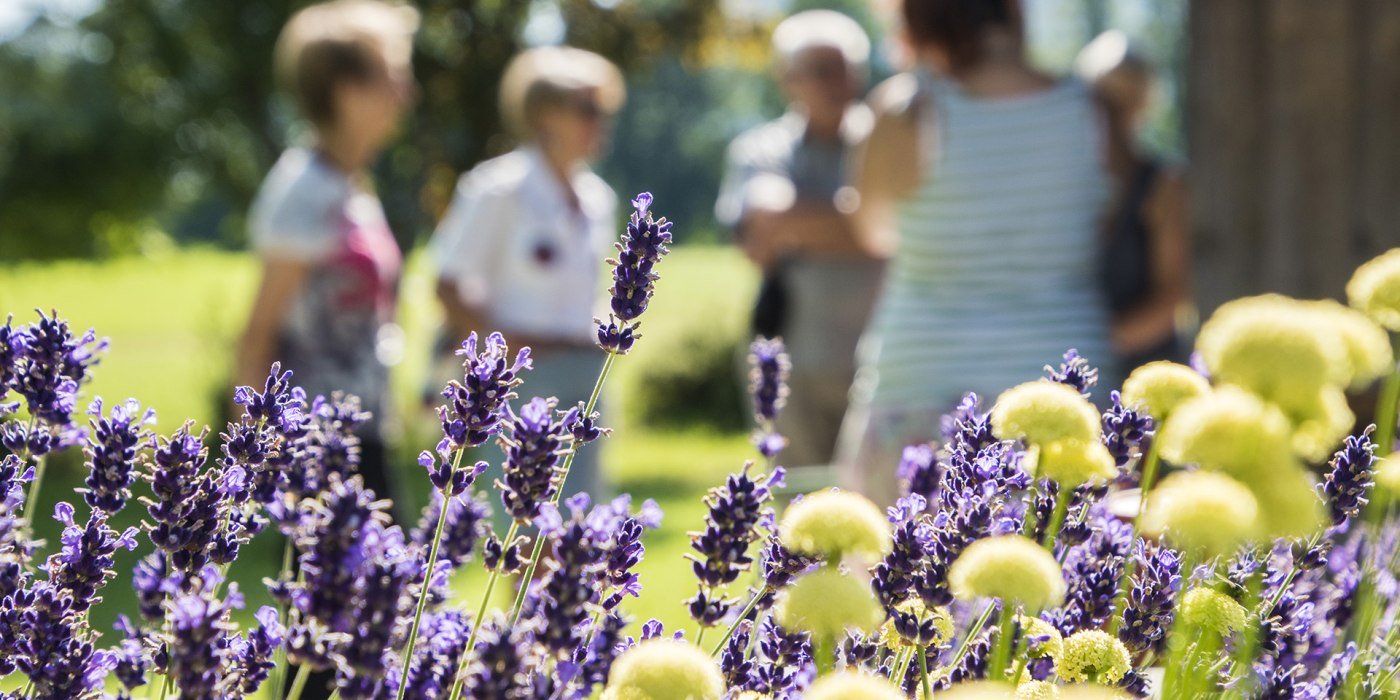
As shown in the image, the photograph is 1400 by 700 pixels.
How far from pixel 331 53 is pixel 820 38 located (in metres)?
1.61

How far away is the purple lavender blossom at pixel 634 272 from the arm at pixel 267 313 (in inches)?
113

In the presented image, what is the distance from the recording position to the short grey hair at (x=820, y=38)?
465 centimetres

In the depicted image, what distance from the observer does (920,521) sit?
1053 millimetres

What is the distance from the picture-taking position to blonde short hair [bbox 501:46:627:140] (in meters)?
4.51

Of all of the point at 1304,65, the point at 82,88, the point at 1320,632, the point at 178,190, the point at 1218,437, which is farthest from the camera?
the point at 178,190

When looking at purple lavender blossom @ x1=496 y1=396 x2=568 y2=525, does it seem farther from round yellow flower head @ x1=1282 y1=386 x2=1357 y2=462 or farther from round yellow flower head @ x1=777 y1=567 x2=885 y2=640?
round yellow flower head @ x1=1282 y1=386 x2=1357 y2=462

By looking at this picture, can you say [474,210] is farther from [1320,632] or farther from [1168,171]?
[1320,632]

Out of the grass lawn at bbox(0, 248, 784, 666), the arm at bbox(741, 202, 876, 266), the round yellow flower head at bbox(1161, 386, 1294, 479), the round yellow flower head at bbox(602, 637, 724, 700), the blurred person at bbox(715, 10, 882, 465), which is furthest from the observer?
the grass lawn at bbox(0, 248, 784, 666)

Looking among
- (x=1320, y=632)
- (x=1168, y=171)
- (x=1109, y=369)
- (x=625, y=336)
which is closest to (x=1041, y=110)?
(x=1168, y=171)

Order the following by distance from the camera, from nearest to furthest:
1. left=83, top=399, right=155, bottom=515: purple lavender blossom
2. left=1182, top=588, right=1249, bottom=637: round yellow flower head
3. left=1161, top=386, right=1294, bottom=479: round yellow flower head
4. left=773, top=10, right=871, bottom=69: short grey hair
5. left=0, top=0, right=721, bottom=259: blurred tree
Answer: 1. left=1161, top=386, right=1294, bottom=479: round yellow flower head
2. left=1182, top=588, right=1249, bottom=637: round yellow flower head
3. left=83, top=399, right=155, bottom=515: purple lavender blossom
4. left=773, top=10, right=871, bottom=69: short grey hair
5. left=0, top=0, right=721, bottom=259: blurred tree

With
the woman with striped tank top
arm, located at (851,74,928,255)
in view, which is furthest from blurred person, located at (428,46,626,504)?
the woman with striped tank top

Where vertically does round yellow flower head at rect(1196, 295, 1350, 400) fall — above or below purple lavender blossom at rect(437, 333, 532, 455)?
below

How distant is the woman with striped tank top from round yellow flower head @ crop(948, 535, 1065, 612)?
221 cm

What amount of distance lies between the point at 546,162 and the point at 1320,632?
3419 mm
